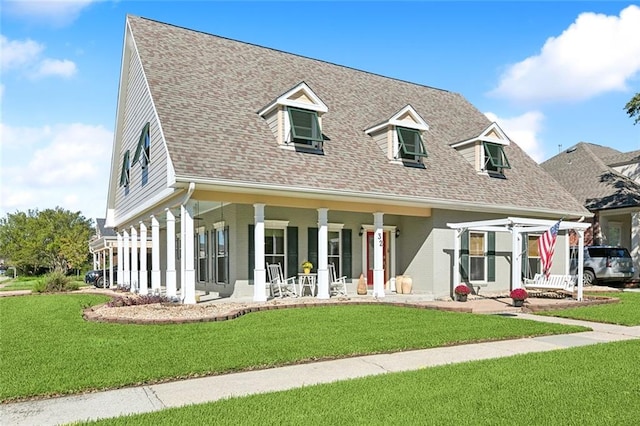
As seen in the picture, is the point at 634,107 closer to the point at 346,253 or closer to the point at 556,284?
the point at 556,284

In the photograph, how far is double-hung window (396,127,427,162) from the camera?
17281mm

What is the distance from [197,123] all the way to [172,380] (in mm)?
9550

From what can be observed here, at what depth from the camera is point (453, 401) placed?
4.91 metres

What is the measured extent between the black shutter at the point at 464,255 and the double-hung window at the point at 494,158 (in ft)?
11.6

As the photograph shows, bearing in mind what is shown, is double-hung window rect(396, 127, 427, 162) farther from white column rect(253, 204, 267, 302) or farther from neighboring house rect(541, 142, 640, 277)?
neighboring house rect(541, 142, 640, 277)

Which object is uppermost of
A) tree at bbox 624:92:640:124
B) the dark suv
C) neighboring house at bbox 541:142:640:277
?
tree at bbox 624:92:640:124

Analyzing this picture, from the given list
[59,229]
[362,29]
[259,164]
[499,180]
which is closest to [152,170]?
A: [259,164]

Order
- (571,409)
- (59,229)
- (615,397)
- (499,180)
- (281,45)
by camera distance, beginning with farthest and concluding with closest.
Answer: (59,229) → (281,45) → (499,180) → (615,397) → (571,409)

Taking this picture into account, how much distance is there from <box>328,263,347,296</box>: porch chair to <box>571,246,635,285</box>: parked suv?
37.8 feet

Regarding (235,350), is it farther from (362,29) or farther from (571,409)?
(362,29)

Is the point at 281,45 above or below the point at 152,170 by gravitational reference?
above

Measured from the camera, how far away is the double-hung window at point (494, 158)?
62.9 ft

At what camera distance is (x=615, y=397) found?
5.04 meters

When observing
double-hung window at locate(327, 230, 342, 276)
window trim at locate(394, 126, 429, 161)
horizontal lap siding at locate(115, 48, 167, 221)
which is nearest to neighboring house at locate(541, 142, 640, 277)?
window trim at locate(394, 126, 429, 161)
